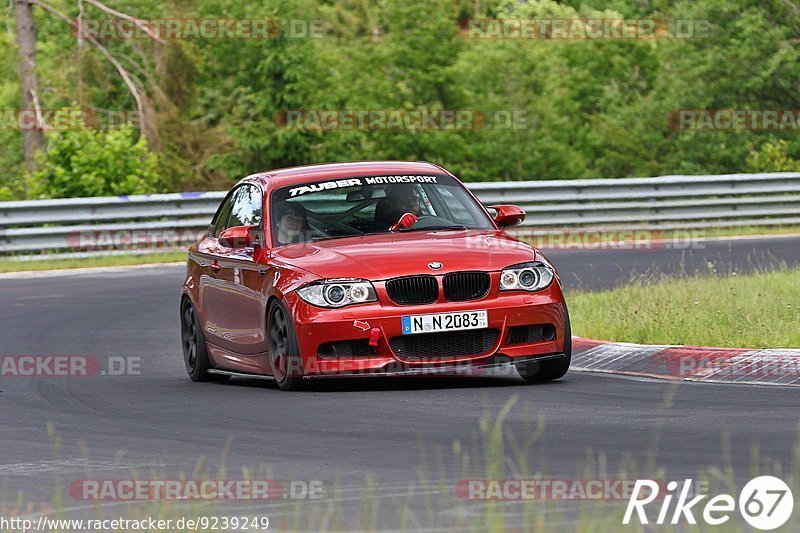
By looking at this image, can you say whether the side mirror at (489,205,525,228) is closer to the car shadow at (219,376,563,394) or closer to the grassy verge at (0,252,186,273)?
the car shadow at (219,376,563,394)

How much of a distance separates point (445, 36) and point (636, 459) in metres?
44.0

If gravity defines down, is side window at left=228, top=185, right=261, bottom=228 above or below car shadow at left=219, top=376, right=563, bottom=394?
above

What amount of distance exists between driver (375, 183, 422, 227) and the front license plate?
1.45 meters

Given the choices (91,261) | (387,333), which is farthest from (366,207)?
(91,261)

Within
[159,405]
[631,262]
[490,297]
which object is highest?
[490,297]

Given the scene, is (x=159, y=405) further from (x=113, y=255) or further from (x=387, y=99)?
(x=387, y=99)

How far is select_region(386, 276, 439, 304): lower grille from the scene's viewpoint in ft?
34.4

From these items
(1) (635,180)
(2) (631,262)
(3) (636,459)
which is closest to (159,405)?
(3) (636,459)

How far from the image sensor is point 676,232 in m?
28.7

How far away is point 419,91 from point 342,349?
134ft

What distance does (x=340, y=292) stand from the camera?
10.5m

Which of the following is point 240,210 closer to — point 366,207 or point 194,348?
point 194,348

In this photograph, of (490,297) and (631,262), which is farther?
(631,262)

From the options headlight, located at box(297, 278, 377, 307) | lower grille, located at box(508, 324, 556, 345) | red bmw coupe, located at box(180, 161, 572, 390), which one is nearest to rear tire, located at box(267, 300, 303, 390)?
Answer: red bmw coupe, located at box(180, 161, 572, 390)
